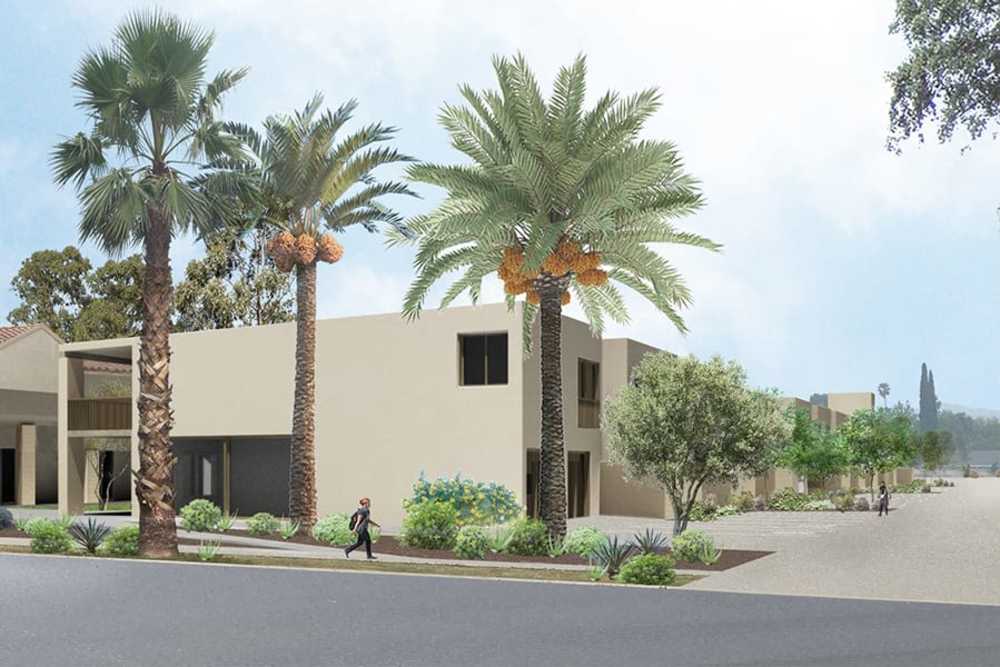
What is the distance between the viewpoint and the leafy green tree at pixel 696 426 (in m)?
25.7

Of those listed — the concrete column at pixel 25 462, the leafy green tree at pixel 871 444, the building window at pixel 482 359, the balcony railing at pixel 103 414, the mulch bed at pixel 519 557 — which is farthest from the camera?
the leafy green tree at pixel 871 444

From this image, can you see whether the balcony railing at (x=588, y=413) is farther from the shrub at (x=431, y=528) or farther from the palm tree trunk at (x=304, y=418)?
the shrub at (x=431, y=528)

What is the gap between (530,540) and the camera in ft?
78.8

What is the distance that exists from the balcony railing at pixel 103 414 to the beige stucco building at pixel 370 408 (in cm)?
5

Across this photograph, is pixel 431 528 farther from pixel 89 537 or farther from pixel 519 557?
pixel 89 537

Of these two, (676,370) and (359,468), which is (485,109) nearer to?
(676,370)

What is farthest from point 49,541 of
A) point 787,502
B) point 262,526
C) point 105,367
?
point 787,502

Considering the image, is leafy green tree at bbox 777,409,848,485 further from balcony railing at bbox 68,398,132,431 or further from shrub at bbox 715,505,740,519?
balcony railing at bbox 68,398,132,431

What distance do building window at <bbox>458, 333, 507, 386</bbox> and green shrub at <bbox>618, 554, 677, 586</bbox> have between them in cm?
1507

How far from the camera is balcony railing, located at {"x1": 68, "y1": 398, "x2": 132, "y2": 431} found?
133 feet

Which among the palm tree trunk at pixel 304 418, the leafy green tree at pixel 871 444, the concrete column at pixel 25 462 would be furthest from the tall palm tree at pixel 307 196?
the leafy green tree at pixel 871 444

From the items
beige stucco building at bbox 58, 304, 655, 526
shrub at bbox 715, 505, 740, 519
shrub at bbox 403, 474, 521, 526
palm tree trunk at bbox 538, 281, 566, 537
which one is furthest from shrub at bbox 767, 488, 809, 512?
palm tree trunk at bbox 538, 281, 566, 537

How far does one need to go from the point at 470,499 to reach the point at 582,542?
630 centimetres

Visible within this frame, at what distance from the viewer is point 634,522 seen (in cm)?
3772
